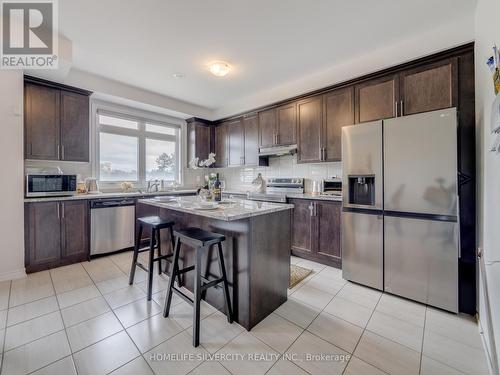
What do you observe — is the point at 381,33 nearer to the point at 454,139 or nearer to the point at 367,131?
the point at 367,131

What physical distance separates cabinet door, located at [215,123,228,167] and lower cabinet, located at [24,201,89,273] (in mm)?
2600

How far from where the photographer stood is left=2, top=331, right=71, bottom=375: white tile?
4.50 feet

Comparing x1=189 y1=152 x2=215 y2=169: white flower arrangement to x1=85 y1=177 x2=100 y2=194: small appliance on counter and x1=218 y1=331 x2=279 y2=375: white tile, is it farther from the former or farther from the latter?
x1=85 y1=177 x2=100 y2=194: small appliance on counter

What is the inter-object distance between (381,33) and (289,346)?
3.16m

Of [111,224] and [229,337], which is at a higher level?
[111,224]

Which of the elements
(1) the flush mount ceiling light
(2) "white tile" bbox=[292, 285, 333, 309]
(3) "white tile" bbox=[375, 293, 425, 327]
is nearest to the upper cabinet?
(1) the flush mount ceiling light

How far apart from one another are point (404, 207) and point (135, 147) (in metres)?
4.44

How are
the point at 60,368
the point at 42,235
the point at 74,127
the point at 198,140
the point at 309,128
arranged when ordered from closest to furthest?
the point at 60,368
the point at 42,235
the point at 74,127
the point at 309,128
the point at 198,140

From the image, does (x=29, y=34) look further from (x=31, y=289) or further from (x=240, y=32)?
(x=31, y=289)

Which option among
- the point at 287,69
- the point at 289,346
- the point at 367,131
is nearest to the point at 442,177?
the point at 367,131

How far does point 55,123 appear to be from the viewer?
3.08m

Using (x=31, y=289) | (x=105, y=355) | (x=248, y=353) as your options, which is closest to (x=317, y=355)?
(x=248, y=353)

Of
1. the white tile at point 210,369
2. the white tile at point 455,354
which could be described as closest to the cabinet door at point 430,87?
the white tile at point 455,354

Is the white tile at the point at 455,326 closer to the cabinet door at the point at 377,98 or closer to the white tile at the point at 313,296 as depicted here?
the white tile at the point at 313,296
